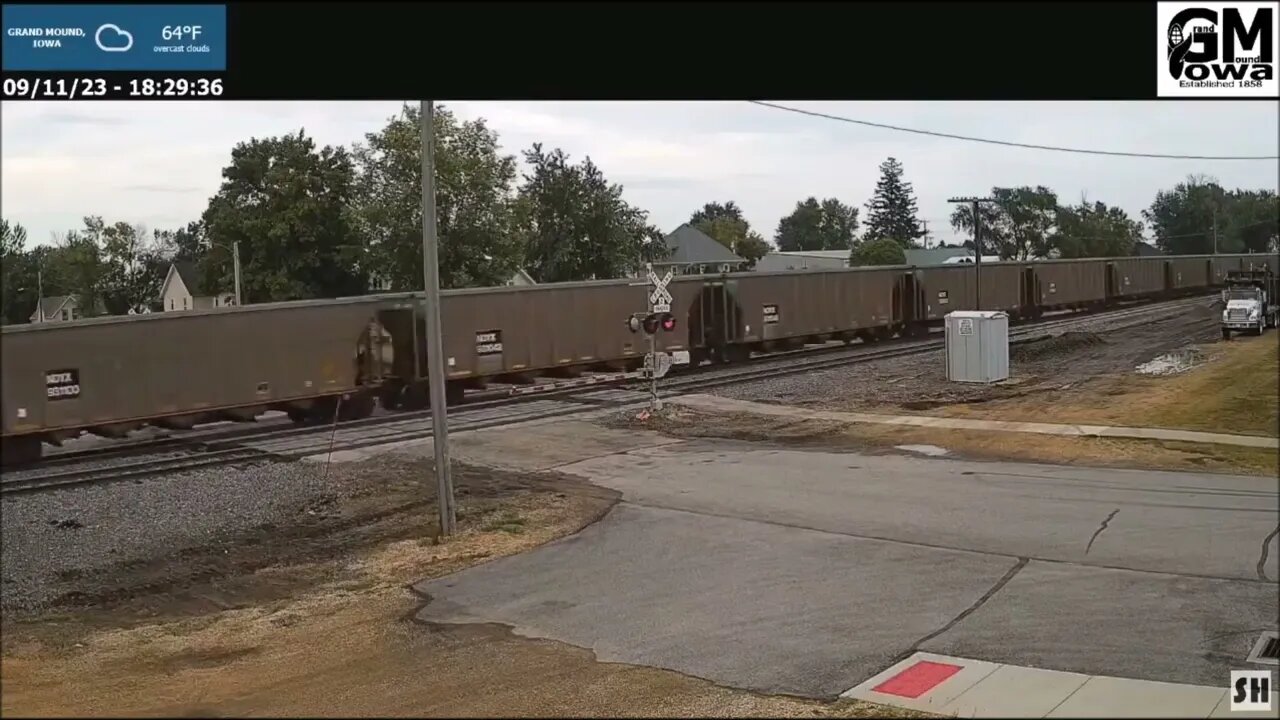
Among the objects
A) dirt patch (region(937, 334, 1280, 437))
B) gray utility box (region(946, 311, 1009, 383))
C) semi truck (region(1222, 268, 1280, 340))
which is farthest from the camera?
semi truck (region(1222, 268, 1280, 340))

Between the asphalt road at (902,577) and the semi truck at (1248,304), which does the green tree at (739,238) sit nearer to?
the semi truck at (1248,304)

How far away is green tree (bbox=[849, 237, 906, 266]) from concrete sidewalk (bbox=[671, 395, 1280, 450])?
24.9 m

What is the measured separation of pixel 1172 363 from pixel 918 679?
25717 millimetres

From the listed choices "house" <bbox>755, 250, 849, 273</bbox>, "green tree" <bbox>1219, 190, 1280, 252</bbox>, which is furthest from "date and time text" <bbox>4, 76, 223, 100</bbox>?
"house" <bbox>755, 250, 849, 273</bbox>

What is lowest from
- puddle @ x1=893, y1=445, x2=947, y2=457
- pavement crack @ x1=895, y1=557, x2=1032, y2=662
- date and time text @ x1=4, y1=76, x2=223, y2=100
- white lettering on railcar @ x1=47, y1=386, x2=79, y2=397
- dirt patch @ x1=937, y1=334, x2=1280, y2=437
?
pavement crack @ x1=895, y1=557, x2=1032, y2=662

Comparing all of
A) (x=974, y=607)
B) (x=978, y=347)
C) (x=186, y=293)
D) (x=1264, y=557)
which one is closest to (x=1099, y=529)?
(x=1264, y=557)

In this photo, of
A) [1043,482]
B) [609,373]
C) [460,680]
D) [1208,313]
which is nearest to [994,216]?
[1208,313]

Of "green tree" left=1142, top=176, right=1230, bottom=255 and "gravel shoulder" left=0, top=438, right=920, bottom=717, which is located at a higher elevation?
"green tree" left=1142, top=176, right=1230, bottom=255

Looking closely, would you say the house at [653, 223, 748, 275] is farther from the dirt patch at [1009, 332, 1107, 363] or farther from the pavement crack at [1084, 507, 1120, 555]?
the pavement crack at [1084, 507, 1120, 555]

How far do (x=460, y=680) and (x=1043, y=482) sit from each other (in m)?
10.9

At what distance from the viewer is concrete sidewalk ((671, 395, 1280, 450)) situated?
1856 cm

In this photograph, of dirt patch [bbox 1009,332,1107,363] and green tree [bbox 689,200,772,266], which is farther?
green tree [bbox 689,200,772,266]

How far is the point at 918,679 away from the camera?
7883 millimetres

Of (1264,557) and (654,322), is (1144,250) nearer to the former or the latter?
(654,322)
